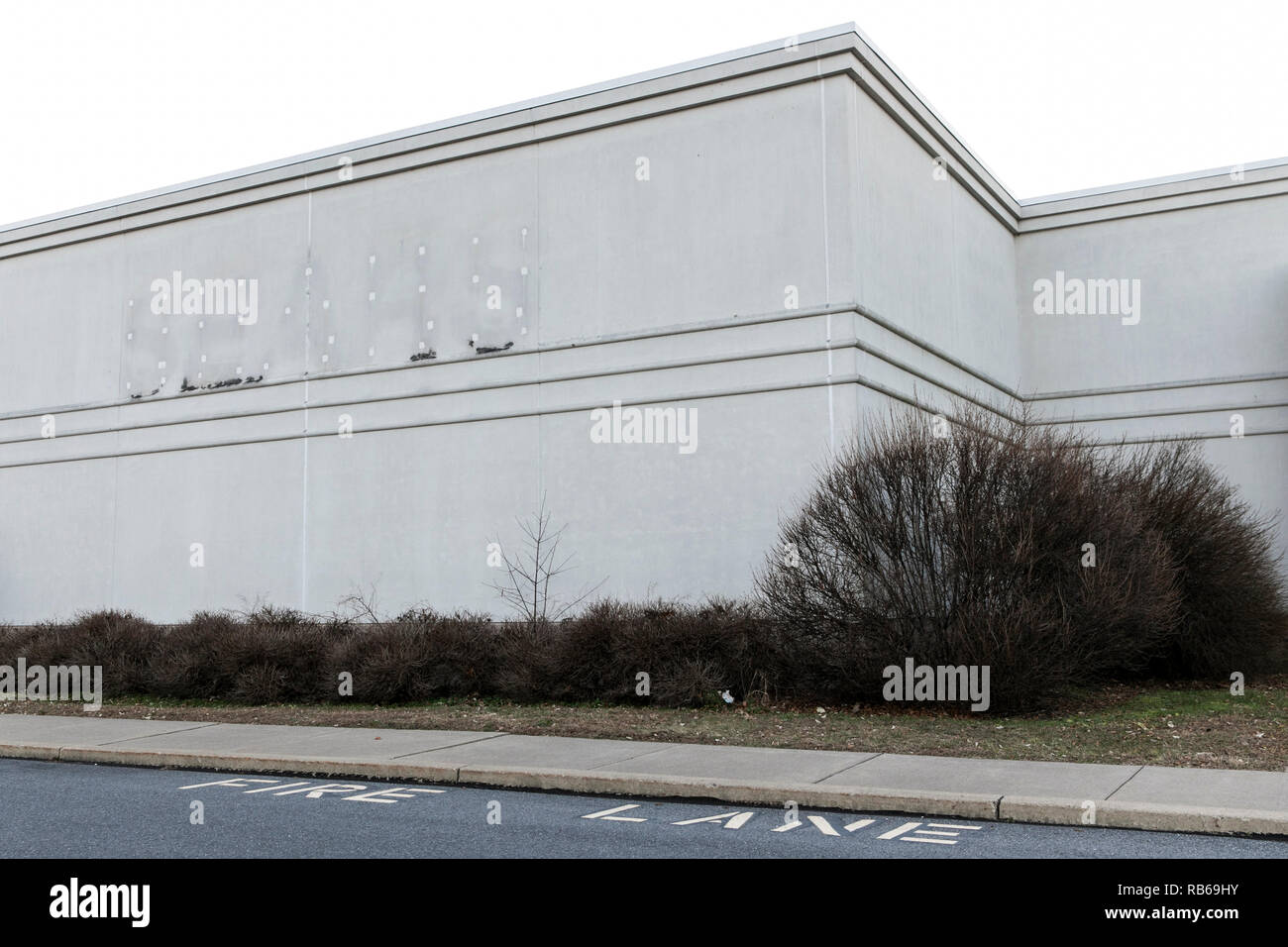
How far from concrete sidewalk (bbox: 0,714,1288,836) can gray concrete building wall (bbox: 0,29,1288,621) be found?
276 inches

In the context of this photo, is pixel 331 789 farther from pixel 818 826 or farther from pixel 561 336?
pixel 561 336

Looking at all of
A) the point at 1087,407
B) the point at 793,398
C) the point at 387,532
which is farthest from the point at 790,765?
the point at 1087,407

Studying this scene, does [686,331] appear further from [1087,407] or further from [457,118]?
[1087,407]

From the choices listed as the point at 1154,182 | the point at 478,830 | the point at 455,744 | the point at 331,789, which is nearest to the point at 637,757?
the point at 455,744

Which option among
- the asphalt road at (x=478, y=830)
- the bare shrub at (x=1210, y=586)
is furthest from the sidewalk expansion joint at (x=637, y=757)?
the bare shrub at (x=1210, y=586)

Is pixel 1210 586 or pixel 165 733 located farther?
pixel 1210 586

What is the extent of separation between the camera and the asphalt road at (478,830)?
7.59 m

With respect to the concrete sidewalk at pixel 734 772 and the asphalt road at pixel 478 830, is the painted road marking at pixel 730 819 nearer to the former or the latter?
the asphalt road at pixel 478 830

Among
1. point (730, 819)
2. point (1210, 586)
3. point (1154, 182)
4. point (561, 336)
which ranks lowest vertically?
point (730, 819)

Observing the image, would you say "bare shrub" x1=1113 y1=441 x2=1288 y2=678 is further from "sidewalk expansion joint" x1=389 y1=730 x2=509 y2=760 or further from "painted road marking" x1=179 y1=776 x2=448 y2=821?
"painted road marking" x1=179 y1=776 x2=448 y2=821

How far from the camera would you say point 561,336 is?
20141 mm

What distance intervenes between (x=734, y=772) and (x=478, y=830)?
2.68 m

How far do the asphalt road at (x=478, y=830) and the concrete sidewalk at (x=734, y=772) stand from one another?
0.16m

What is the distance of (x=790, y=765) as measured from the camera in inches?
409
